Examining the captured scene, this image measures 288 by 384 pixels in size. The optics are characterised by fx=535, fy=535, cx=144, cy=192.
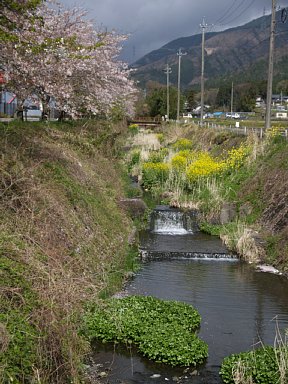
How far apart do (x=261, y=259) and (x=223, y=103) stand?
390 ft

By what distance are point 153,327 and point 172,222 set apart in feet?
32.2

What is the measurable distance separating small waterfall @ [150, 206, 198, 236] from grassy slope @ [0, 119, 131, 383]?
164 cm

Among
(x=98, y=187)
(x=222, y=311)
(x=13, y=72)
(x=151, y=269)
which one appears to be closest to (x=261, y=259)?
(x=151, y=269)

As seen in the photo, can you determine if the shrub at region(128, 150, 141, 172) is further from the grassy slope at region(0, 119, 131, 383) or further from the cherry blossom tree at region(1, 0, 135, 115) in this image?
the grassy slope at region(0, 119, 131, 383)

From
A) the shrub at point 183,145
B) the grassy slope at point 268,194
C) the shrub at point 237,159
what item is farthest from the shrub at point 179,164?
the shrub at point 183,145

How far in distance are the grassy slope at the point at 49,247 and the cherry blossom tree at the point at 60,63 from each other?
1.41 metres

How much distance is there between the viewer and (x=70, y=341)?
258 inches

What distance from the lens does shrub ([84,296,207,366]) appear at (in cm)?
825

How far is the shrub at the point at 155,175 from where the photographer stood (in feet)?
83.3

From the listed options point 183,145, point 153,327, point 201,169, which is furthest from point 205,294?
point 183,145

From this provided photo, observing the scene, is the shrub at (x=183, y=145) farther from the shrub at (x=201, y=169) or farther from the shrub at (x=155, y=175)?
the shrub at (x=201, y=169)

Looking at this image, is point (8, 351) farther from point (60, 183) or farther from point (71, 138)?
point (71, 138)

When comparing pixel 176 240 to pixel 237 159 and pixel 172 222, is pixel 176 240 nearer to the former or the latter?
pixel 172 222

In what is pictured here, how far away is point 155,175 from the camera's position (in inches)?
1017
